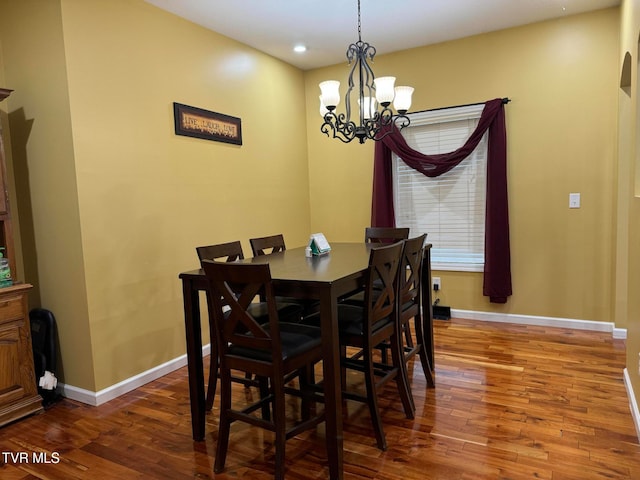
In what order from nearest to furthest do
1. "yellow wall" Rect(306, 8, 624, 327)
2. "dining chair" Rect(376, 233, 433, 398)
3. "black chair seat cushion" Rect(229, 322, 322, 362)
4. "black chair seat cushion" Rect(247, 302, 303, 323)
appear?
"black chair seat cushion" Rect(229, 322, 322, 362) < "dining chair" Rect(376, 233, 433, 398) < "black chair seat cushion" Rect(247, 302, 303, 323) < "yellow wall" Rect(306, 8, 624, 327)

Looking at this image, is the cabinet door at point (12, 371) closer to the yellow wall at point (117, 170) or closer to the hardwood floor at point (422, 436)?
the hardwood floor at point (422, 436)

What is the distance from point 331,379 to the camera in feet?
6.41

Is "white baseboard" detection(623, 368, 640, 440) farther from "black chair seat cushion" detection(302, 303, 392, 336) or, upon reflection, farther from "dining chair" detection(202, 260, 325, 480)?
"dining chair" detection(202, 260, 325, 480)

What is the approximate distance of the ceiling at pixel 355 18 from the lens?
3.33 meters

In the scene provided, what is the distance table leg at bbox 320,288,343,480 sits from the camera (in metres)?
1.92

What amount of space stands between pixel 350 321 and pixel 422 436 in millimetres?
689

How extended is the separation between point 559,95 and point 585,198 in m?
0.92

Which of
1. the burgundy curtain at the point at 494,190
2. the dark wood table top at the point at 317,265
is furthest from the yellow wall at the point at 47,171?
the burgundy curtain at the point at 494,190

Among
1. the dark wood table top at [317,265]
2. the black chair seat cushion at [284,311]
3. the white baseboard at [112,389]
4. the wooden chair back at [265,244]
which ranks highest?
the wooden chair back at [265,244]

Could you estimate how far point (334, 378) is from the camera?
1.95 metres

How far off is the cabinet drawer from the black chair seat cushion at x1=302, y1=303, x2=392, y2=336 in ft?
5.61

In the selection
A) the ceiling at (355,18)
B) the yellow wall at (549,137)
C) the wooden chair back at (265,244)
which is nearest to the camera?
the wooden chair back at (265,244)

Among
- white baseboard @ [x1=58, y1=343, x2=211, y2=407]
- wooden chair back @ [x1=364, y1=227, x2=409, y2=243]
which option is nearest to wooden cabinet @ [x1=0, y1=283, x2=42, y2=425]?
white baseboard @ [x1=58, y1=343, x2=211, y2=407]

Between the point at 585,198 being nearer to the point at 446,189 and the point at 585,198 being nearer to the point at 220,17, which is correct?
the point at 446,189
